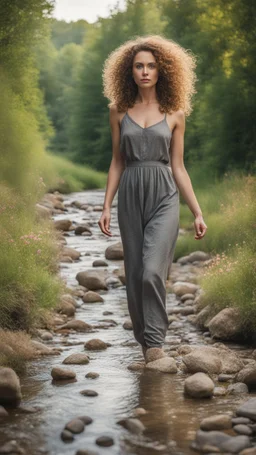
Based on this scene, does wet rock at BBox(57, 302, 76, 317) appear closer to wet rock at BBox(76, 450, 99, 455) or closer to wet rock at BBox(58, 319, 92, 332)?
wet rock at BBox(58, 319, 92, 332)

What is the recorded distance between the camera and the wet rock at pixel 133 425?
15.1ft

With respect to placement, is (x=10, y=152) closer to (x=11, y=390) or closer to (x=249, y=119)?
(x=249, y=119)

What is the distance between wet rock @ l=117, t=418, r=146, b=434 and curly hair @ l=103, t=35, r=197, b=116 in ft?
8.07


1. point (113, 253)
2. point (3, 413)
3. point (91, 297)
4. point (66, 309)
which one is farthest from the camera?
point (113, 253)

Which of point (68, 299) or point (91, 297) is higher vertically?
point (68, 299)

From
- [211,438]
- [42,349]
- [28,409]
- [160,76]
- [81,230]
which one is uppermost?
[160,76]

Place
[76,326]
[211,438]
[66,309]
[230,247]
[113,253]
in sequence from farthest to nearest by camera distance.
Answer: [113,253] → [230,247] → [66,309] → [76,326] → [211,438]

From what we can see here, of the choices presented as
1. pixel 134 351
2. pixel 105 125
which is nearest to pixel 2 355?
pixel 134 351

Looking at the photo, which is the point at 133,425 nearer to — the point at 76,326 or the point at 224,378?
the point at 224,378

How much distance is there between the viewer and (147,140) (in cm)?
608

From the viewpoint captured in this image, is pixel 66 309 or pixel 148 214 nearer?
pixel 148 214

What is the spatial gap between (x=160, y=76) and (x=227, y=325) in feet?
8.96

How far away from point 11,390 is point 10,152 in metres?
12.0

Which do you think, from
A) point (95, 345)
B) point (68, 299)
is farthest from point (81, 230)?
point (95, 345)
